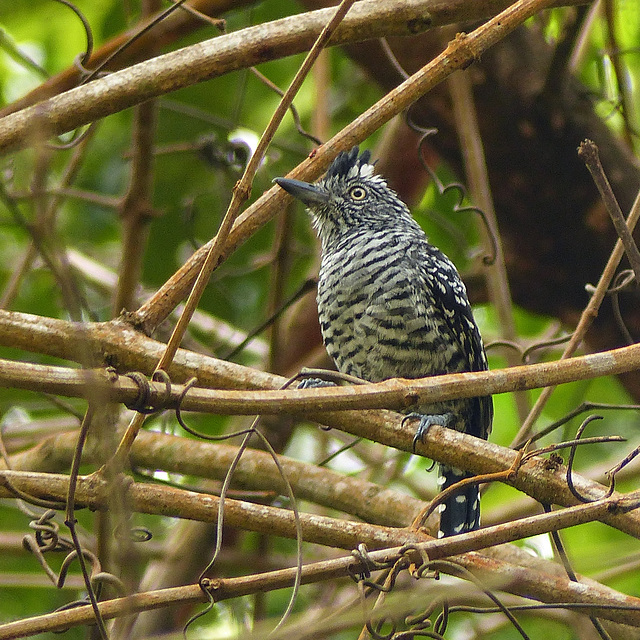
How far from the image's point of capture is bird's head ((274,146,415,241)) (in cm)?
390

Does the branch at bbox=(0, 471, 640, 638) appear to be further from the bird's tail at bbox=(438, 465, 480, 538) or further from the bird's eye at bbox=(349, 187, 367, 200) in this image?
the bird's eye at bbox=(349, 187, 367, 200)

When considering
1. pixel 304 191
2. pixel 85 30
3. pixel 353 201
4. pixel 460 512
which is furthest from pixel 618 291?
pixel 85 30

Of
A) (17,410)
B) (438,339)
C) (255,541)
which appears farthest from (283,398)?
(17,410)

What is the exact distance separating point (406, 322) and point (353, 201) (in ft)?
2.76

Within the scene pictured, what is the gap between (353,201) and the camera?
3945 mm

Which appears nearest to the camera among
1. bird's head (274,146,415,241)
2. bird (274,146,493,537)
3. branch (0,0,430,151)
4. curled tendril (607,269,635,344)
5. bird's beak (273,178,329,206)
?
branch (0,0,430,151)

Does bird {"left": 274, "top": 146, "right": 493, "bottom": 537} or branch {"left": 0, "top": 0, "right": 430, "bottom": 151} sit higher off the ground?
branch {"left": 0, "top": 0, "right": 430, "bottom": 151}

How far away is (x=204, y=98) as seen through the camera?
488 centimetres

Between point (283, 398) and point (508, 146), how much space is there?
8.78ft

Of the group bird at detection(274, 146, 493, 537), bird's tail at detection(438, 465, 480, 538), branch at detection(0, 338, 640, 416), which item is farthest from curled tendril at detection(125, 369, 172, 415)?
bird's tail at detection(438, 465, 480, 538)

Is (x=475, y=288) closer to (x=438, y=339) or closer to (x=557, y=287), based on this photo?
(x=557, y=287)

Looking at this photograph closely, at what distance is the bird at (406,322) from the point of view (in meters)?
3.32

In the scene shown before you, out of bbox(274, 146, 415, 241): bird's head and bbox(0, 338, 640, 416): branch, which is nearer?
bbox(0, 338, 640, 416): branch

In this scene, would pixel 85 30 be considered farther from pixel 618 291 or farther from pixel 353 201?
pixel 618 291
